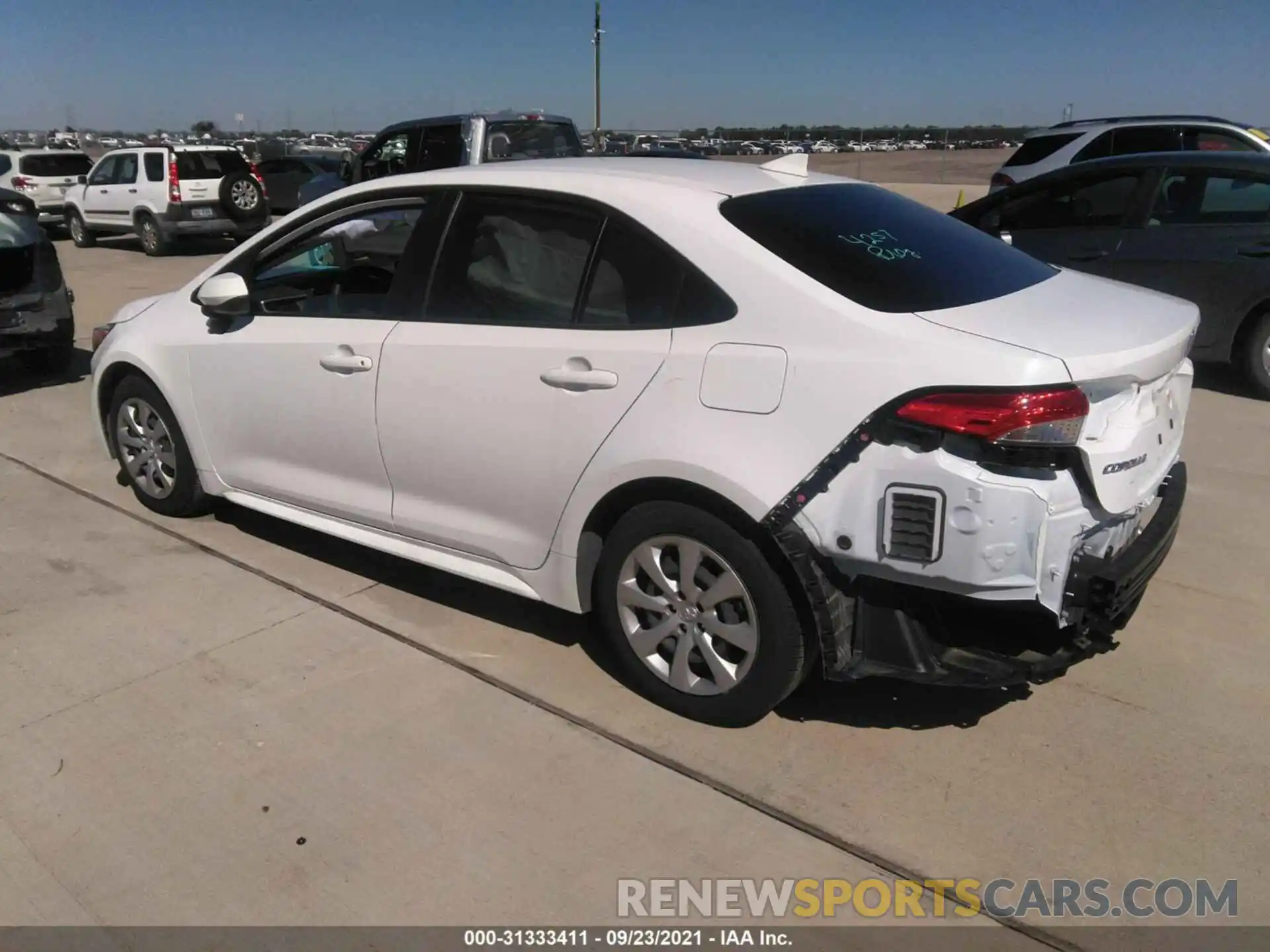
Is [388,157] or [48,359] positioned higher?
[388,157]

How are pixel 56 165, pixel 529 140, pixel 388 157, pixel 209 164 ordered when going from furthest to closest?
1. pixel 56 165
2. pixel 209 164
3. pixel 388 157
4. pixel 529 140

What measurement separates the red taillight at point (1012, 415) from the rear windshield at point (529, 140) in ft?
30.8

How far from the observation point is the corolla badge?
2.79 meters

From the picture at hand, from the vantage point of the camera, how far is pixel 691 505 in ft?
10.1

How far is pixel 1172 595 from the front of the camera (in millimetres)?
4156

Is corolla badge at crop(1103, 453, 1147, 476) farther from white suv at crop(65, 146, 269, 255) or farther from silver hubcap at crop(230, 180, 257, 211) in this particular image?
silver hubcap at crop(230, 180, 257, 211)

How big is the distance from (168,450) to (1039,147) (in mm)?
10010

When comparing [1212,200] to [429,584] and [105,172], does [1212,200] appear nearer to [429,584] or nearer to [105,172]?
[429,584]

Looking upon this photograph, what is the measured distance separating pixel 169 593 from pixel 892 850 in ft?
10.1

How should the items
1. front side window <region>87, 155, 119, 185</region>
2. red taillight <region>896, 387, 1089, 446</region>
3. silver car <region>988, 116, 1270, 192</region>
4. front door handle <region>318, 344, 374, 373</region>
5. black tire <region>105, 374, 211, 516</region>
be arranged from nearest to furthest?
red taillight <region>896, 387, 1089, 446</region>, front door handle <region>318, 344, 374, 373</region>, black tire <region>105, 374, 211, 516</region>, silver car <region>988, 116, 1270, 192</region>, front side window <region>87, 155, 119, 185</region>

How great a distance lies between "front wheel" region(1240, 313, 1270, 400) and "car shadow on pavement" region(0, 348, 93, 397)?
8.31 metres

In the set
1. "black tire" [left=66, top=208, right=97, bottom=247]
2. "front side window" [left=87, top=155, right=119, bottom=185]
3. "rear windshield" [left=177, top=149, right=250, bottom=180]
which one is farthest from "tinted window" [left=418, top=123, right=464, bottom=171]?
"black tire" [left=66, top=208, right=97, bottom=247]

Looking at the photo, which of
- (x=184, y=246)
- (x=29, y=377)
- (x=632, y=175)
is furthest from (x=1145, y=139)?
(x=184, y=246)
